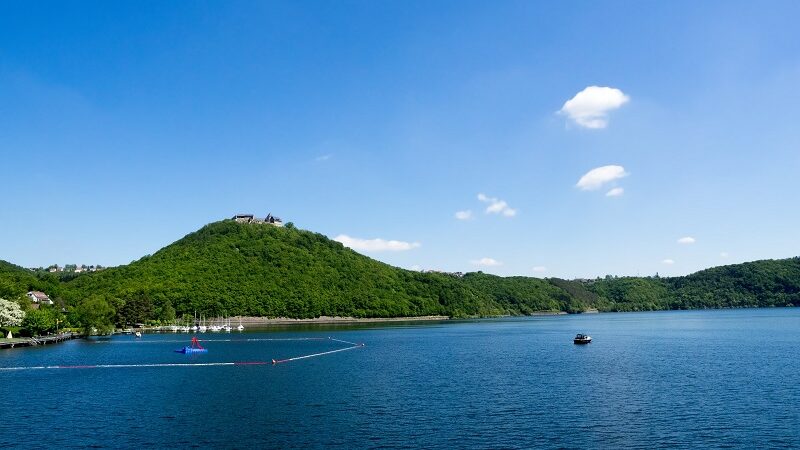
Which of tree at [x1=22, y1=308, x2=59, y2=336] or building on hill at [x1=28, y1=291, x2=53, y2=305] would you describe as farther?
building on hill at [x1=28, y1=291, x2=53, y2=305]

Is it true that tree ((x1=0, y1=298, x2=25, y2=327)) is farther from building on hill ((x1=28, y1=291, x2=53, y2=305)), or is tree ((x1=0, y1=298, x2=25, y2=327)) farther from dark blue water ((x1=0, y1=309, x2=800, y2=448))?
building on hill ((x1=28, y1=291, x2=53, y2=305))

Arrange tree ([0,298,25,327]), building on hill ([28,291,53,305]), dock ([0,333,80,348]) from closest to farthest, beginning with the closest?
dock ([0,333,80,348]) → tree ([0,298,25,327]) → building on hill ([28,291,53,305])

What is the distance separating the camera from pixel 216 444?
36406 millimetres

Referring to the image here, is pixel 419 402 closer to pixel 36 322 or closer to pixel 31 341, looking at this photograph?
pixel 31 341

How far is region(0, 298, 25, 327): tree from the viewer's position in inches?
4252

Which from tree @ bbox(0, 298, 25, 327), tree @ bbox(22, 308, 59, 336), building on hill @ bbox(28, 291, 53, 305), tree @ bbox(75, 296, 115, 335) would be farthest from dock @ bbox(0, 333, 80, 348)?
building on hill @ bbox(28, 291, 53, 305)

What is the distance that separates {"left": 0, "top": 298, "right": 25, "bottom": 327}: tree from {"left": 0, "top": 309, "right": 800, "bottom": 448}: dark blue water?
2523 cm

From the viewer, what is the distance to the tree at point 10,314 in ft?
354

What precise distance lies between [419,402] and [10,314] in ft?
317

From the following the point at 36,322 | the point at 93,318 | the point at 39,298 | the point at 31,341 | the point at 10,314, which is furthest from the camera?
the point at 39,298

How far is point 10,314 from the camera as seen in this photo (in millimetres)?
109625

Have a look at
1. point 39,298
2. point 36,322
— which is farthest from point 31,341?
point 39,298

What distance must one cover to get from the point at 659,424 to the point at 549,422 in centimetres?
750

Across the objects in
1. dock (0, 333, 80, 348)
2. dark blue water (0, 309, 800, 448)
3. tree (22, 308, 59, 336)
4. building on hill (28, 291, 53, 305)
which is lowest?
dark blue water (0, 309, 800, 448)
